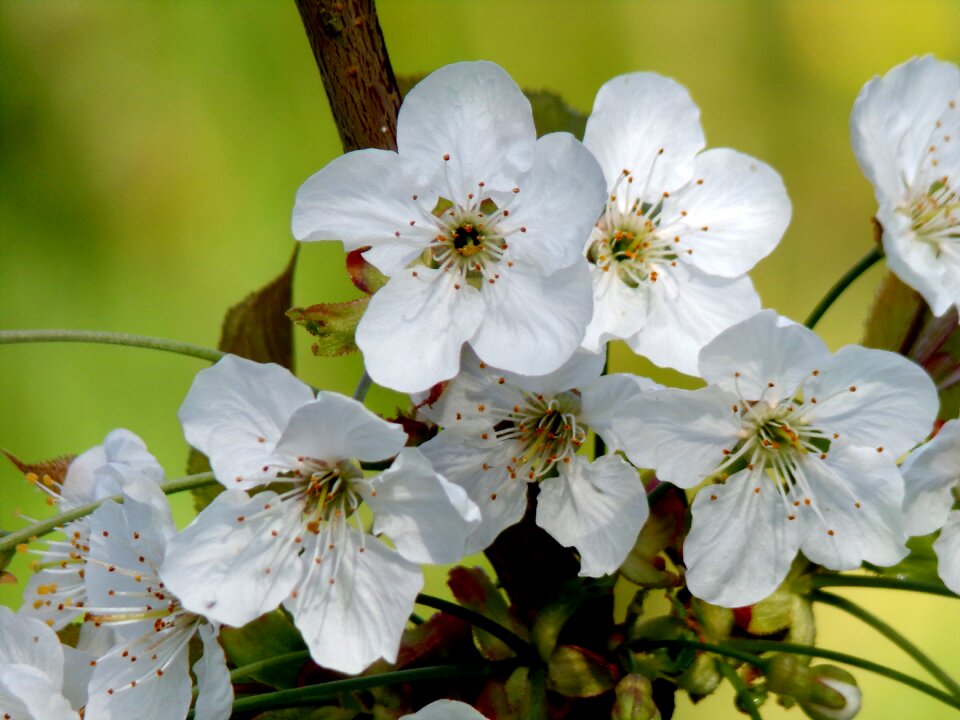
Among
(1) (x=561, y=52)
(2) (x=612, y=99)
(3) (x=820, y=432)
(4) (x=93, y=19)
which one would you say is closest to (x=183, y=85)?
(4) (x=93, y=19)

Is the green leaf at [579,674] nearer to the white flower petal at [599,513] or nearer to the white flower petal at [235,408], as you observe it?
the white flower petal at [599,513]

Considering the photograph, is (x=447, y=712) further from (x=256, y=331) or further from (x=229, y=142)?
(x=229, y=142)

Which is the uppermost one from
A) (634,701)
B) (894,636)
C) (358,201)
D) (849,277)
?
(358,201)

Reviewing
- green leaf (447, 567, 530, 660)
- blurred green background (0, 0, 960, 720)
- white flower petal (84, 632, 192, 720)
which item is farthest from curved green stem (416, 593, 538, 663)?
blurred green background (0, 0, 960, 720)

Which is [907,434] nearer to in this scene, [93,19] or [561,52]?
[561,52]

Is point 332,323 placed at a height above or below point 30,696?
above

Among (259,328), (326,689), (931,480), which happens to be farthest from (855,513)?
(259,328)

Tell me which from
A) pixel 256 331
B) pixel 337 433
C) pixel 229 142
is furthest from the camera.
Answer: pixel 229 142
